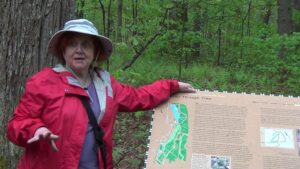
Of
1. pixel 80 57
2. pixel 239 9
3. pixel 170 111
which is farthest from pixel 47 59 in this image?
pixel 239 9

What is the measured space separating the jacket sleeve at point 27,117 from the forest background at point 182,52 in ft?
Result: 9.45

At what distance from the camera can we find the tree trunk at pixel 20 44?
3.65 meters

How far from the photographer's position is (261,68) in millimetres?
8594

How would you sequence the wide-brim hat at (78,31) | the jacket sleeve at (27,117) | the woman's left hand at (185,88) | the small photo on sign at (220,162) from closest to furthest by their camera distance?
the jacket sleeve at (27,117) < the wide-brim hat at (78,31) < the small photo on sign at (220,162) < the woman's left hand at (185,88)

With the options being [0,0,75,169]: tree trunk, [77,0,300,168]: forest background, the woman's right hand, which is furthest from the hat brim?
[77,0,300,168]: forest background

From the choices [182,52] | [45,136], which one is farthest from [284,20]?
[45,136]

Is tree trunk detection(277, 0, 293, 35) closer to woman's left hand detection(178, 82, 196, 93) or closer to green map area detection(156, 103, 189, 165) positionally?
woman's left hand detection(178, 82, 196, 93)

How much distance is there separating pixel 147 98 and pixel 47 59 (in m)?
0.97

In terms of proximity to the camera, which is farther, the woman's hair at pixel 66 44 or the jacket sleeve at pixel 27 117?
the woman's hair at pixel 66 44

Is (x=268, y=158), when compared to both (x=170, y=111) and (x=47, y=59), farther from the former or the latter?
(x=47, y=59)

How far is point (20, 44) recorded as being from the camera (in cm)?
366

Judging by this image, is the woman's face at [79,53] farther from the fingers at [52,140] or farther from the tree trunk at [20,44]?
the tree trunk at [20,44]

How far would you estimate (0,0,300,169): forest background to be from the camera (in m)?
7.26

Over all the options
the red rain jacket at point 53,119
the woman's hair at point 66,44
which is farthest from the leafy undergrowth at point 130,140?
the red rain jacket at point 53,119
